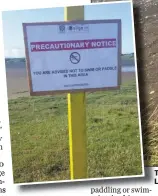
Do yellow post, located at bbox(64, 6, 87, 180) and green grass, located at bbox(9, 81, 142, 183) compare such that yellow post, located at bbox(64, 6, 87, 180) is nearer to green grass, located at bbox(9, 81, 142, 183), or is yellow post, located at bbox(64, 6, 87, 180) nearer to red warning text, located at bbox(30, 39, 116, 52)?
green grass, located at bbox(9, 81, 142, 183)

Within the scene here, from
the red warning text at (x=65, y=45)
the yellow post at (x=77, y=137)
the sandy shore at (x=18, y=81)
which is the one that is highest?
the red warning text at (x=65, y=45)

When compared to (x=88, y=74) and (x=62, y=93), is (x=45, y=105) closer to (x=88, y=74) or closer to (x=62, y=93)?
(x=62, y=93)

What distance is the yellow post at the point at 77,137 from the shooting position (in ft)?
8.82

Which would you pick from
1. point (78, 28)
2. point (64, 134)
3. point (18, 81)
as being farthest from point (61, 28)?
point (64, 134)

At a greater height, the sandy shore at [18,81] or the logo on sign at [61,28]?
the logo on sign at [61,28]

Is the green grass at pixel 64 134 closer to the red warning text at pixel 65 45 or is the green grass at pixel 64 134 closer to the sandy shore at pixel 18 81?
the sandy shore at pixel 18 81

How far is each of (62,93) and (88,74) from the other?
21 cm

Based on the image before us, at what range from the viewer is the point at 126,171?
106 inches

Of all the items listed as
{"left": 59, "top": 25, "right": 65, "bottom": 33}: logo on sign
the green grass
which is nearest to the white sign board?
{"left": 59, "top": 25, "right": 65, "bottom": 33}: logo on sign

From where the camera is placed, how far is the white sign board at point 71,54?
2.61 m

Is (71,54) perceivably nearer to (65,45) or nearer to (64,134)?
(65,45)

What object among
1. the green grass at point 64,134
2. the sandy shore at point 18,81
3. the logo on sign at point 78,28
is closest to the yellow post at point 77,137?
the green grass at point 64,134

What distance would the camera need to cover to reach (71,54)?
2.63 meters

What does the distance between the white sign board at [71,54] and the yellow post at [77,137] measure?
0.13 m
